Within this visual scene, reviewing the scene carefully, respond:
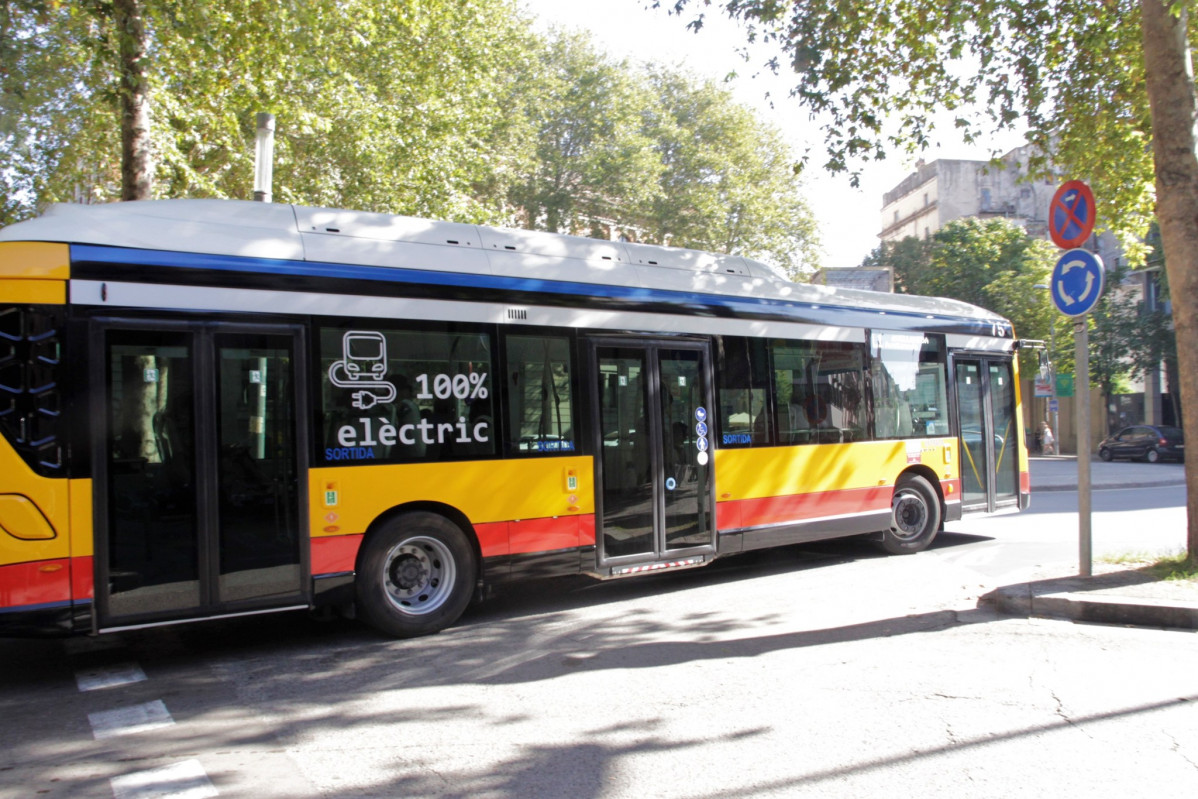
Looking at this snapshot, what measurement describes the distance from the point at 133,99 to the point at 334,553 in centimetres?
764

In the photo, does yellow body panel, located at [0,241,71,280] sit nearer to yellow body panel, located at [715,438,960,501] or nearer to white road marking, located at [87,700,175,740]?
white road marking, located at [87,700,175,740]

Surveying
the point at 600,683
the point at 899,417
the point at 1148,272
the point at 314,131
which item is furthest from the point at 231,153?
the point at 1148,272

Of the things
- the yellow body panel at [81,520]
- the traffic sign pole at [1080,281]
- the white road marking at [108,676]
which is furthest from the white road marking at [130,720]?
the traffic sign pole at [1080,281]

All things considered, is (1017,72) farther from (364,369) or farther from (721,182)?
(721,182)

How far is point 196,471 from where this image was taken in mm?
5965

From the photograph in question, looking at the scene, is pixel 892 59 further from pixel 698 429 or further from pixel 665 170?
pixel 665 170

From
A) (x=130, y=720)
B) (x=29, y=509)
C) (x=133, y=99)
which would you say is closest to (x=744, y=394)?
(x=130, y=720)

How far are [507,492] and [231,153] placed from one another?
12.5 m

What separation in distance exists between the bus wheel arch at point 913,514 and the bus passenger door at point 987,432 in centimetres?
62

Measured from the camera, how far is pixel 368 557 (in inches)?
259

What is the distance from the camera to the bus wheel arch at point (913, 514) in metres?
10.6

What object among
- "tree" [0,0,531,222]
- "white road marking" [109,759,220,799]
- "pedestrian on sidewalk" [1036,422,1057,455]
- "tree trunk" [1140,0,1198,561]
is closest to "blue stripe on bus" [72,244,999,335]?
"tree trunk" [1140,0,1198,561]

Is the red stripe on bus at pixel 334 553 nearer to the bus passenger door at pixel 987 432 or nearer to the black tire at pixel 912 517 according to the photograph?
the black tire at pixel 912 517

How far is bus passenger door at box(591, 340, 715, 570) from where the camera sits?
7.96 metres
